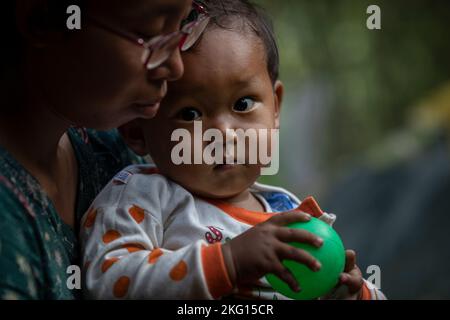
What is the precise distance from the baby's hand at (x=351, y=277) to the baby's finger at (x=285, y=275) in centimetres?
18

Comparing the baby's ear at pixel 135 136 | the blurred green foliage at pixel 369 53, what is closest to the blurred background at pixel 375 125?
the blurred green foliage at pixel 369 53

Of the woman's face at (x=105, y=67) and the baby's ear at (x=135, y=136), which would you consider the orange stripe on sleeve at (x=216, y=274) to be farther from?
the baby's ear at (x=135, y=136)

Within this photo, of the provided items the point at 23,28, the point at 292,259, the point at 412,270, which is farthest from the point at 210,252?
the point at 412,270

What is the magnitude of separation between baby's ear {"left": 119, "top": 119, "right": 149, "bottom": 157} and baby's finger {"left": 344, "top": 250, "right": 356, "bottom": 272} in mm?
663

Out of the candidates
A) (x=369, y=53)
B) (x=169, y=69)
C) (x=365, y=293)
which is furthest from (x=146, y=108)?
(x=369, y=53)

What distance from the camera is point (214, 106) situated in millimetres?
1818

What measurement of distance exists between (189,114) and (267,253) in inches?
19.7

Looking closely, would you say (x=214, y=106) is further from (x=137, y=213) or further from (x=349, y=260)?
(x=349, y=260)

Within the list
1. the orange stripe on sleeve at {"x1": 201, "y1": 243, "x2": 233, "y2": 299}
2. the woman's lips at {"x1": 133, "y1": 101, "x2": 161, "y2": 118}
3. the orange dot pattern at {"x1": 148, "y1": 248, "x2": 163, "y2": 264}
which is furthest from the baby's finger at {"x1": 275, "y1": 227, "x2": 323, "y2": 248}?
the woman's lips at {"x1": 133, "y1": 101, "x2": 161, "y2": 118}

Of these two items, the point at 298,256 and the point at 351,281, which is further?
the point at 351,281

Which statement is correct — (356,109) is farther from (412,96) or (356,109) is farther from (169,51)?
(169,51)

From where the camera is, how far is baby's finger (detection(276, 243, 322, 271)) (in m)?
1.48

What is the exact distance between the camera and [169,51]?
5.33 ft
